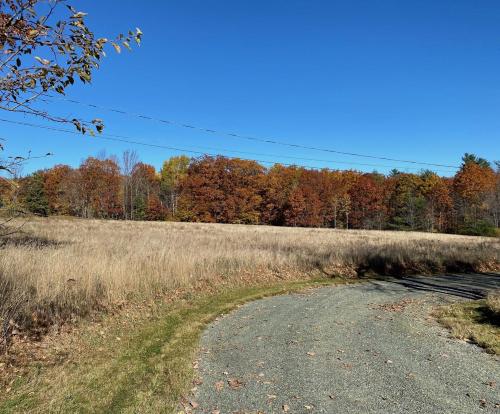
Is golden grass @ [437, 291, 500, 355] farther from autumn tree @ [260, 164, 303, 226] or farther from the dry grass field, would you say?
autumn tree @ [260, 164, 303, 226]

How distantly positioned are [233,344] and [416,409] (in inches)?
148

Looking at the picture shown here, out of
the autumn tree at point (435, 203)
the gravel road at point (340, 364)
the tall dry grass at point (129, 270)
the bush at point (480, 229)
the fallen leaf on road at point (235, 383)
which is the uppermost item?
the autumn tree at point (435, 203)

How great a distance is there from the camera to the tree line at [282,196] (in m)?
75.0

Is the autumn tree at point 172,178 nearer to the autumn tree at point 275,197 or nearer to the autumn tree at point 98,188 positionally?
the autumn tree at point 98,188

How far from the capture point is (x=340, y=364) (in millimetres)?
6625

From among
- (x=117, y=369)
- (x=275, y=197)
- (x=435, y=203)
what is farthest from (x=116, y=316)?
(x=435, y=203)

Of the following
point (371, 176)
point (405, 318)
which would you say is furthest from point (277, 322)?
point (371, 176)

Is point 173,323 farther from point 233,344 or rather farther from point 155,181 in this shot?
point 155,181

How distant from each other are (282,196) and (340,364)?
73522 millimetres

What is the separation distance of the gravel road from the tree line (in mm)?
65417

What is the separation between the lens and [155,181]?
315 feet

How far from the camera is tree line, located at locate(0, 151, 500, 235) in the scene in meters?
75.0

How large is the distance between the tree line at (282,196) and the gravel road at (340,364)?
65.4 metres

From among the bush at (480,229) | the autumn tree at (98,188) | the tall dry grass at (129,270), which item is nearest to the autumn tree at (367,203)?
the bush at (480,229)
